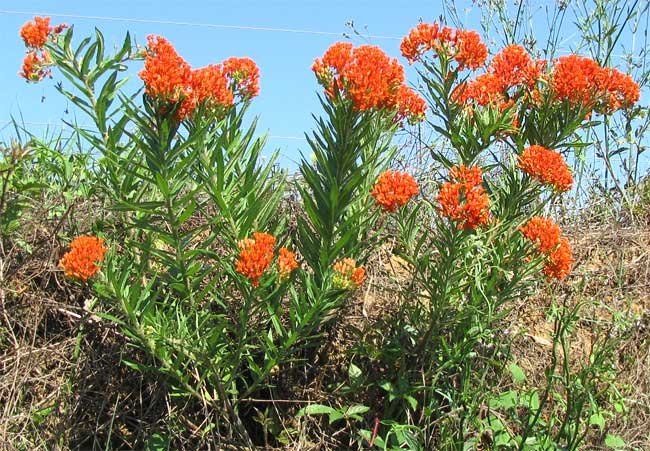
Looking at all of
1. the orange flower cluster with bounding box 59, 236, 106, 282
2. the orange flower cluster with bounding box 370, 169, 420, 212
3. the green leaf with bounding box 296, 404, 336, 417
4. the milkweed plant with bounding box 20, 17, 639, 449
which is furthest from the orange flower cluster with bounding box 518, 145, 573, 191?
the orange flower cluster with bounding box 59, 236, 106, 282

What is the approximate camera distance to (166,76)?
2.29 meters

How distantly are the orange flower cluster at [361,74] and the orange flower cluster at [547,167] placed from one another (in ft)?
1.78

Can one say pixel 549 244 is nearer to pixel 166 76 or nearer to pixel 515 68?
pixel 515 68

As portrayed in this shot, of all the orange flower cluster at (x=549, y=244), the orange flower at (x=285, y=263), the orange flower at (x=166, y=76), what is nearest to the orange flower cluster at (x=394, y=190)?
the orange flower at (x=285, y=263)

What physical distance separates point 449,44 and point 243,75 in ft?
2.67

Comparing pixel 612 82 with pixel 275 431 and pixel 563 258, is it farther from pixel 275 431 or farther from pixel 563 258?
pixel 275 431

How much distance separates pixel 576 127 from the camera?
9.51 ft

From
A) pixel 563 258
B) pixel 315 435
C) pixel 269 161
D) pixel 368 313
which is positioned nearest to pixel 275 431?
pixel 315 435

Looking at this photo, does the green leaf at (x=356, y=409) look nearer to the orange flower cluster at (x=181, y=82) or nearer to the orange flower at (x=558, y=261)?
the orange flower at (x=558, y=261)

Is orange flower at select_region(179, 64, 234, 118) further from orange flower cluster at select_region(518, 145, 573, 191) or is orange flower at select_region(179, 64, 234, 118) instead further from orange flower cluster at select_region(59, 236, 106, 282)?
orange flower cluster at select_region(518, 145, 573, 191)

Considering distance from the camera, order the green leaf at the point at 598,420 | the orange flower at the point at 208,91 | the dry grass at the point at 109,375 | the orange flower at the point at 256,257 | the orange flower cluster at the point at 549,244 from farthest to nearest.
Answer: the dry grass at the point at 109,375, the green leaf at the point at 598,420, the orange flower cluster at the point at 549,244, the orange flower at the point at 208,91, the orange flower at the point at 256,257

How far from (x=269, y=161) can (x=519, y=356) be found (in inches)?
59.2

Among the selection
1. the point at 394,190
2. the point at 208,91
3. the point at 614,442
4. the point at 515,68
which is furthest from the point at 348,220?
the point at 614,442

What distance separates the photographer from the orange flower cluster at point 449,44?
2824 millimetres
